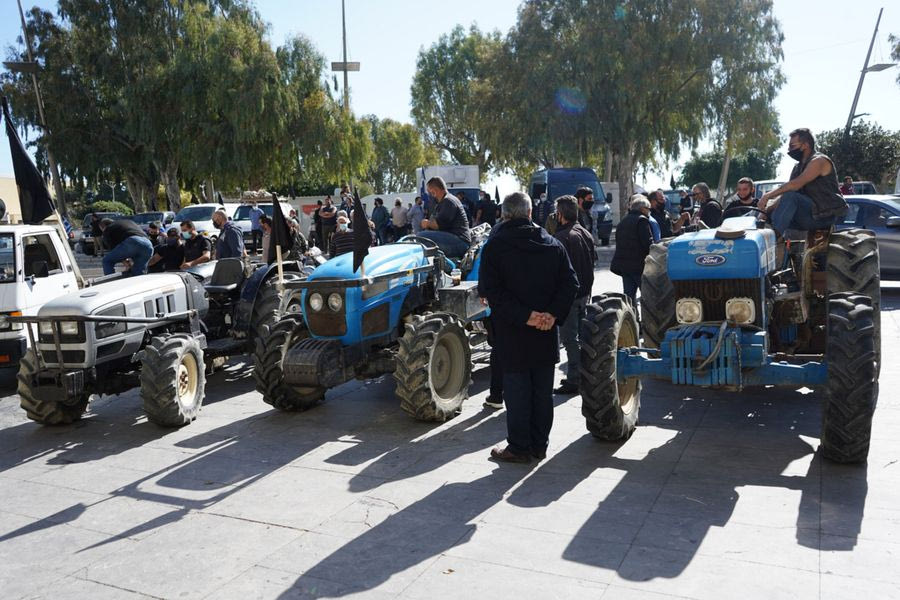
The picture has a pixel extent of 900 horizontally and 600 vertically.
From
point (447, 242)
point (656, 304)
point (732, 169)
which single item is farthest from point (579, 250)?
point (732, 169)

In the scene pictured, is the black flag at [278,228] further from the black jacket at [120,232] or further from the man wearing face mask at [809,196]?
the man wearing face mask at [809,196]

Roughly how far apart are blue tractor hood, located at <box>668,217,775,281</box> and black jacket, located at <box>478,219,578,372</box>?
2.87 ft

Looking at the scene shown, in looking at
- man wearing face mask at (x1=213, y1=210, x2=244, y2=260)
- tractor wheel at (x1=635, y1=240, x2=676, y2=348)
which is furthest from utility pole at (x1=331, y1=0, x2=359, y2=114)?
tractor wheel at (x1=635, y1=240, x2=676, y2=348)

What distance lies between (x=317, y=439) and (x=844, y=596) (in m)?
4.21

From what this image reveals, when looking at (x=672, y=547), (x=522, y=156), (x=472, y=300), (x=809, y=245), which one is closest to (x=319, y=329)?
(x=472, y=300)

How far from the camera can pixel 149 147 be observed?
3462 cm

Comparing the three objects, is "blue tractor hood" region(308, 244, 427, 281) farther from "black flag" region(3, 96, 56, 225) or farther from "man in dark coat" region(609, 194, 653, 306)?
"black flag" region(3, 96, 56, 225)

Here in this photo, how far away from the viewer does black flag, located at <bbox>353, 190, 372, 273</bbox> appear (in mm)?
6840

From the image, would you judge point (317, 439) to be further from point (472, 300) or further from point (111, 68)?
point (111, 68)

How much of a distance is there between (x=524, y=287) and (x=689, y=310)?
1274mm

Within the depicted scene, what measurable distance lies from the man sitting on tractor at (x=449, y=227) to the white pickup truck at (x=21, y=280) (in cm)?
439

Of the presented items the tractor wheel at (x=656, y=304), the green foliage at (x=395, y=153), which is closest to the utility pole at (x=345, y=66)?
the tractor wheel at (x=656, y=304)

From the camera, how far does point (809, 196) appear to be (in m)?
6.89

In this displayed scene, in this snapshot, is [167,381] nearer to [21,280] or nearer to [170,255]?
[21,280]
